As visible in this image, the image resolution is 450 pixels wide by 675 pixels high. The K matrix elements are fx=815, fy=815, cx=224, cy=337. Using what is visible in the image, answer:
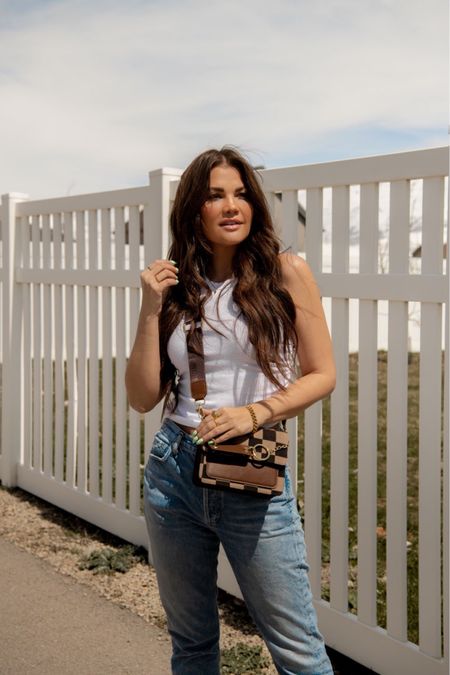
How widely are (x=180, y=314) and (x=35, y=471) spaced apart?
3658 millimetres

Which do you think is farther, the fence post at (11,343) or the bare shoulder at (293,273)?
the fence post at (11,343)

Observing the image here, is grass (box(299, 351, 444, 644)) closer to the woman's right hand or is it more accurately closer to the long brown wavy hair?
the long brown wavy hair

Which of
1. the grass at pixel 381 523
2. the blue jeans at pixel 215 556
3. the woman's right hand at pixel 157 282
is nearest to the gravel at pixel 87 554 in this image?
the grass at pixel 381 523

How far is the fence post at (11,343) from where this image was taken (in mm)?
5766

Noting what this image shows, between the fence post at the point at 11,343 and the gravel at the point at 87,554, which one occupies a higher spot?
the fence post at the point at 11,343

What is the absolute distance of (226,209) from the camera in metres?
2.28

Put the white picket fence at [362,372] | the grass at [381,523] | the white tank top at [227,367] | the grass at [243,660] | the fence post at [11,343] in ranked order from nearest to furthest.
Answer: the white tank top at [227,367] < the white picket fence at [362,372] < the grass at [243,660] < the grass at [381,523] < the fence post at [11,343]

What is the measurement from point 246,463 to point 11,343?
3989mm

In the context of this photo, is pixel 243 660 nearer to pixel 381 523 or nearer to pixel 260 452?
pixel 260 452

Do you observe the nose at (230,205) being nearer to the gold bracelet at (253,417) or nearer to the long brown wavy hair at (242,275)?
the long brown wavy hair at (242,275)

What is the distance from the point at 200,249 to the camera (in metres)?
2.36

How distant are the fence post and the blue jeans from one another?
3.69 m

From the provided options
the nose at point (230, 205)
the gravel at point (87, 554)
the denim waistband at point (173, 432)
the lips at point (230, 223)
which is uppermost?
the nose at point (230, 205)

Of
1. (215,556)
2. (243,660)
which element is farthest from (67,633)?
(215,556)
